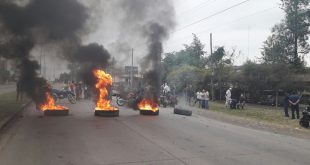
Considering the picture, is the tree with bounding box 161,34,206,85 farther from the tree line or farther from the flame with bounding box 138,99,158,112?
the flame with bounding box 138,99,158,112

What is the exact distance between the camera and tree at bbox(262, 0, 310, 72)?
39688 mm

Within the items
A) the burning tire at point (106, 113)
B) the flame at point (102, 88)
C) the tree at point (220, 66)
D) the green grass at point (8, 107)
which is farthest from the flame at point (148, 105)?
the tree at point (220, 66)

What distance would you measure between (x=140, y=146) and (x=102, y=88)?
9.26 metres

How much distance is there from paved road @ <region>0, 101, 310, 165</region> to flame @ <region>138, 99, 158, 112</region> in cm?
489

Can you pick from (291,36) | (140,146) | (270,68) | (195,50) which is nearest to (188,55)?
(195,50)

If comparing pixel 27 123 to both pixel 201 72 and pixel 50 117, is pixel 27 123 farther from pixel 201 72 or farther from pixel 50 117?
pixel 201 72

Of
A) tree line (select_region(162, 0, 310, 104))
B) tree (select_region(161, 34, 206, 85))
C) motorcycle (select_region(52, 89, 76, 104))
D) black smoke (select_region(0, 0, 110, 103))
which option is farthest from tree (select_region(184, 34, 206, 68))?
black smoke (select_region(0, 0, 110, 103))

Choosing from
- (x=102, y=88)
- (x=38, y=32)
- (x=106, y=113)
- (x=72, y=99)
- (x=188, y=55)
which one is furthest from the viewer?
(x=188, y=55)

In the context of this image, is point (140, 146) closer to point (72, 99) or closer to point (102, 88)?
point (102, 88)

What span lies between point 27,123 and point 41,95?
13.9 ft

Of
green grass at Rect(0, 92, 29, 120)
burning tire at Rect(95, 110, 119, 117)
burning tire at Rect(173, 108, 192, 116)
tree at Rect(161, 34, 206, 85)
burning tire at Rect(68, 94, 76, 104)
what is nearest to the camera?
burning tire at Rect(95, 110, 119, 117)

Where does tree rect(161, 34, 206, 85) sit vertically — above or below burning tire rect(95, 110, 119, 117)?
above

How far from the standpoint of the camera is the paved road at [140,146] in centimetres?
751

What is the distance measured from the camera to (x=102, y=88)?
706 inches
